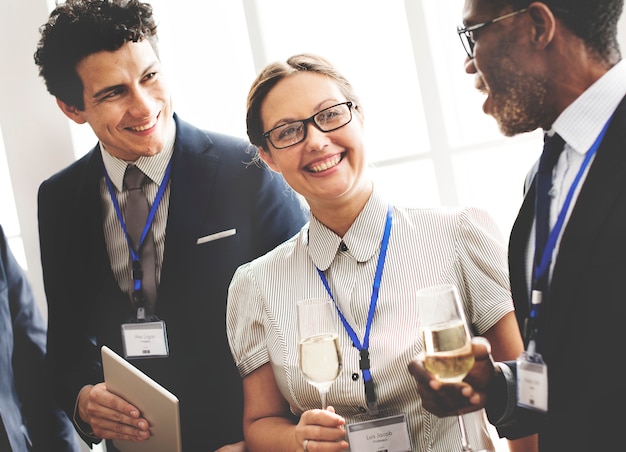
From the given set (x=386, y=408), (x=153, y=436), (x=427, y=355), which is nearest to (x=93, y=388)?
(x=153, y=436)

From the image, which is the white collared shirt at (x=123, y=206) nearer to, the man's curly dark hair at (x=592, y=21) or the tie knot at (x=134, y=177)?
the tie knot at (x=134, y=177)

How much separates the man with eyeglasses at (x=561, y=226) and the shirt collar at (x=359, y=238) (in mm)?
478

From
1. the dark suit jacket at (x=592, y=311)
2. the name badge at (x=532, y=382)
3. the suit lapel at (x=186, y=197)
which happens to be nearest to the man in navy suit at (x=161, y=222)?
the suit lapel at (x=186, y=197)

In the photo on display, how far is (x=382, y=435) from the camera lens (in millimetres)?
1830

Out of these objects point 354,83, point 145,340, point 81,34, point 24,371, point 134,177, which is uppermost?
point 81,34

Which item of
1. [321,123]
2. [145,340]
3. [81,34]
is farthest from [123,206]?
[321,123]

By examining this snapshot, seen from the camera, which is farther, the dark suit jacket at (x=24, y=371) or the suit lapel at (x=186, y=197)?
the dark suit jacket at (x=24, y=371)

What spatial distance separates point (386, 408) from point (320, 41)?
1.92 metres

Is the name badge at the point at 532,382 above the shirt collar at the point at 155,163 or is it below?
below

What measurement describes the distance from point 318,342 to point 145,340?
104 cm

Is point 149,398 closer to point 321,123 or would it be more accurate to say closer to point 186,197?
point 186,197

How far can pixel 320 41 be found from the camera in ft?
10.5

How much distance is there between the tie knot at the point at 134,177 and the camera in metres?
2.63

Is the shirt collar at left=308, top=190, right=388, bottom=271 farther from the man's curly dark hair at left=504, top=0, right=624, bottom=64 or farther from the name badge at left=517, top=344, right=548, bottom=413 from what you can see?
the man's curly dark hair at left=504, top=0, right=624, bottom=64
